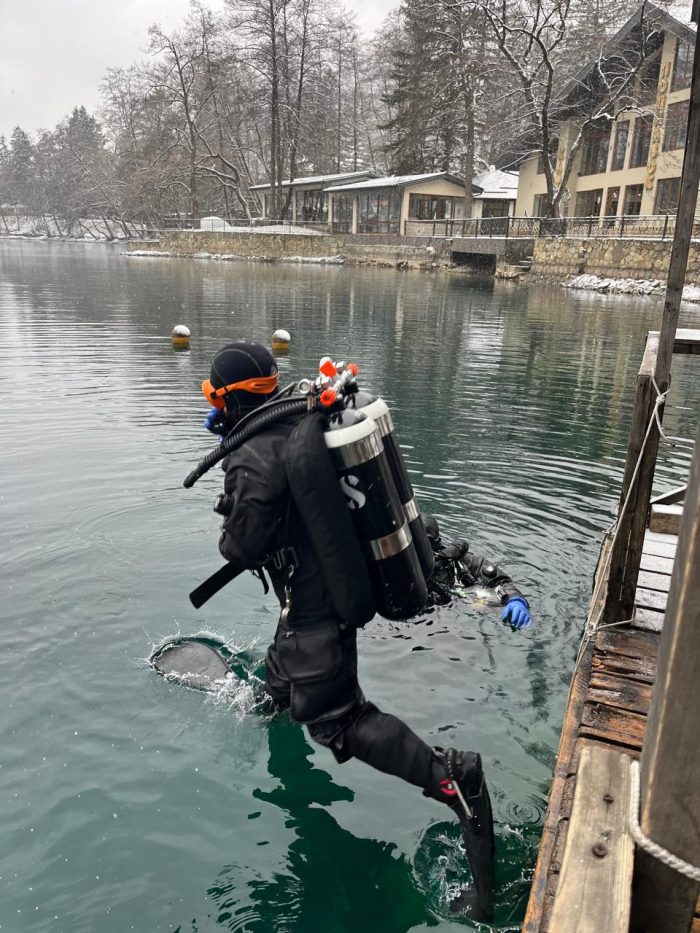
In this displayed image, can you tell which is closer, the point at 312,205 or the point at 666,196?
the point at 666,196

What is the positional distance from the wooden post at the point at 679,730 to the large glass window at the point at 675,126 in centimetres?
3734

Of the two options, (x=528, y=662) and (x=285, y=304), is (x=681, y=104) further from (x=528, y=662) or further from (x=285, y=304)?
(x=528, y=662)

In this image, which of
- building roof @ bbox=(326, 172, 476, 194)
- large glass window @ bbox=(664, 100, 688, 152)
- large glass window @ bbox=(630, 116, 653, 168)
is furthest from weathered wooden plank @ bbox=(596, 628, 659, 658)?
building roof @ bbox=(326, 172, 476, 194)

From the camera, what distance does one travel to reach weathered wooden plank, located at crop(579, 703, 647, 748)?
315 centimetres

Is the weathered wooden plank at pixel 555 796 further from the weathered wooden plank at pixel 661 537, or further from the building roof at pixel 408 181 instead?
the building roof at pixel 408 181

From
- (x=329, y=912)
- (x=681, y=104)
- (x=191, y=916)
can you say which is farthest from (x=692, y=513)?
(x=681, y=104)

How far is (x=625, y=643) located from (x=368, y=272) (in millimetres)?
39636

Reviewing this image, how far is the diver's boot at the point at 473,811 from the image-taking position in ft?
9.44

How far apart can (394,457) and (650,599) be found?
248 centimetres

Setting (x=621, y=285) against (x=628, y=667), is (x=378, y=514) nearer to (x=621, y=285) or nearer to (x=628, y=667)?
(x=628, y=667)

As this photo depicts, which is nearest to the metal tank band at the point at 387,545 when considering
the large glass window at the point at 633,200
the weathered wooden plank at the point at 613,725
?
the weathered wooden plank at the point at 613,725

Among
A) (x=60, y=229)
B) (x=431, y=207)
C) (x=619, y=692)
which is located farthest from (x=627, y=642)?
(x=60, y=229)

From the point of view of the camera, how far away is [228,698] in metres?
4.32

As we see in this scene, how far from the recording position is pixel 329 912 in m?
3.00
